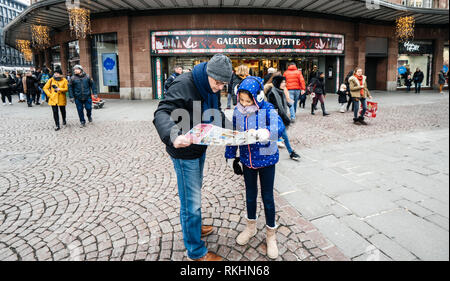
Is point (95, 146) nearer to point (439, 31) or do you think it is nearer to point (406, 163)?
point (406, 163)

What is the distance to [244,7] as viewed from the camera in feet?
51.7

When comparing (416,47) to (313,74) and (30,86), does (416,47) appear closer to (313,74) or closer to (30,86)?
(313,74)

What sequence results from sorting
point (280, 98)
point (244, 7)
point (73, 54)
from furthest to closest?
point (73, 54)
point (244, 7)
point (280, 98)

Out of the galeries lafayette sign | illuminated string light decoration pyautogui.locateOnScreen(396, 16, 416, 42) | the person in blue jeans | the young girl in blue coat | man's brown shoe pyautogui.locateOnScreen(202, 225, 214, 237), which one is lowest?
man's brown shoe pyautogui.locateOnScreen(202, 225, 214, 237)

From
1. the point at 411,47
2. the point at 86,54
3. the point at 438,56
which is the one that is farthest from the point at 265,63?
the point at 438,56

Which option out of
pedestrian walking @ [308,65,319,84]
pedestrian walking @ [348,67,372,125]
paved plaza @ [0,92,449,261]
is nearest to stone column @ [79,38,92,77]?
paved plaza @ [0,92,449,261]

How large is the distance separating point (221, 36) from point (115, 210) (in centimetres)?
1456

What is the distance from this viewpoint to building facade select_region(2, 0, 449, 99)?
51.8 ft

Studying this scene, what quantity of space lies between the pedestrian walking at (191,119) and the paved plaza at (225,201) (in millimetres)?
498

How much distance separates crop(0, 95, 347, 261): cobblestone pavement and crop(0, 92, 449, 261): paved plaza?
1 cm

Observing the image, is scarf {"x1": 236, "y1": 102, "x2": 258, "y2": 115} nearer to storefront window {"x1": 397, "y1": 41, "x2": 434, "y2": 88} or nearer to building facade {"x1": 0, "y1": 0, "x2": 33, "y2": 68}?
storefront window {"x1": 397, "y1": 41, "x2": 434, "y2": 88}

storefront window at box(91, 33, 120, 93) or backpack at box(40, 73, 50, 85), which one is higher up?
storefront window at box(91, 33, 120, 93)
